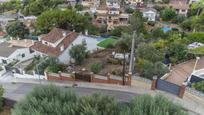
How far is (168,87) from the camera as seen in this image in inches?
869

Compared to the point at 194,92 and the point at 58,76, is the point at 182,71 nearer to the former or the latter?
the point at 194,92

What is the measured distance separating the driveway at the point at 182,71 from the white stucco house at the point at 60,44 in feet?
48.2

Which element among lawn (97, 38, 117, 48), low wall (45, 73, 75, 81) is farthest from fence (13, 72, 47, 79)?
lawn (97, 38, 117, 48)

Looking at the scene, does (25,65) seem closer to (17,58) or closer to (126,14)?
(17,58)

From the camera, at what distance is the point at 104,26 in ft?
178

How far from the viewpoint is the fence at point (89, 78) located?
2484cm

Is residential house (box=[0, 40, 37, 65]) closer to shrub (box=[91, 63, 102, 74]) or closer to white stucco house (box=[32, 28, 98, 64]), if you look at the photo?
white stucco house (box=[32, 28, 98, 64])

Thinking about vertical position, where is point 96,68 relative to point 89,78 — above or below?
above

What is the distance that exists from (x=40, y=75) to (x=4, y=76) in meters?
7.85

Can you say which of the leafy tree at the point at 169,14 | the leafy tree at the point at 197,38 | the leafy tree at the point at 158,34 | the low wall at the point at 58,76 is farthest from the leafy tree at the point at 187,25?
the low wall at the point at 58,76

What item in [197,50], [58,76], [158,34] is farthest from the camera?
[158,34]

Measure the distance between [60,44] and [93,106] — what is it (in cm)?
2020

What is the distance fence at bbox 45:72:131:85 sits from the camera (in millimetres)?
24844

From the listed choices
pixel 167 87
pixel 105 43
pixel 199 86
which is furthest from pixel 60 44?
pixel 199 86
